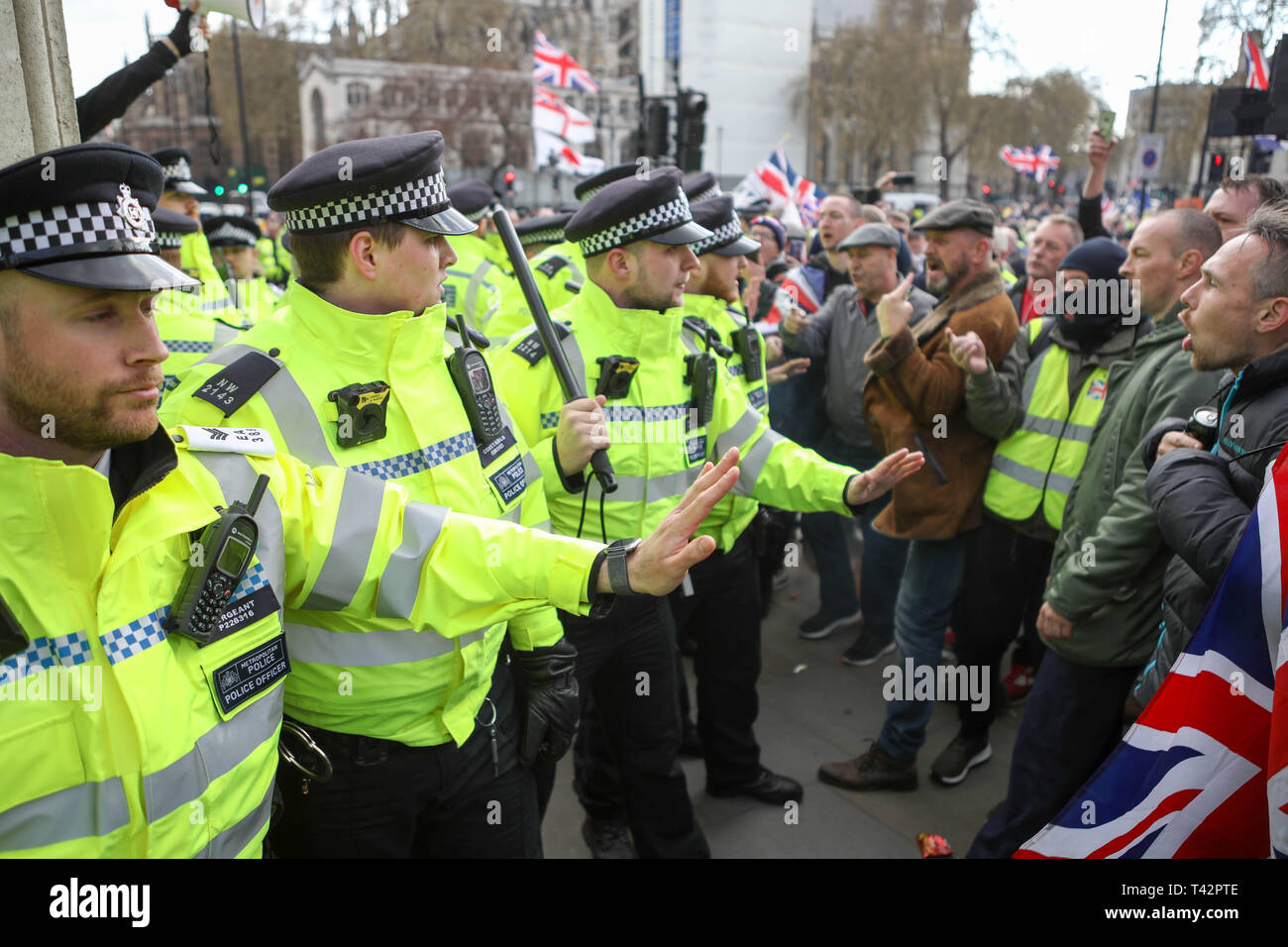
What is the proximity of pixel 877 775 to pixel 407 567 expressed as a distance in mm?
2813

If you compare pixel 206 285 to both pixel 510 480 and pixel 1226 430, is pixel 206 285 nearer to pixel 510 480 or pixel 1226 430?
pixel 510 480

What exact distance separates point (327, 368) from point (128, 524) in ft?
2.45

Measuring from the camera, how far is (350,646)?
196 cm

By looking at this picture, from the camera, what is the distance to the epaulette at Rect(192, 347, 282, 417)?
1.97 metres

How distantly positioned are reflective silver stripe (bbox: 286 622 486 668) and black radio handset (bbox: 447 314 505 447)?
21.4 inches

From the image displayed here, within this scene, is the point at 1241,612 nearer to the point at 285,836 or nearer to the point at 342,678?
the point at 342,678

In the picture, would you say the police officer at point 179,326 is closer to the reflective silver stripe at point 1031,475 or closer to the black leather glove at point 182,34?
the black leather glove at point 182,34

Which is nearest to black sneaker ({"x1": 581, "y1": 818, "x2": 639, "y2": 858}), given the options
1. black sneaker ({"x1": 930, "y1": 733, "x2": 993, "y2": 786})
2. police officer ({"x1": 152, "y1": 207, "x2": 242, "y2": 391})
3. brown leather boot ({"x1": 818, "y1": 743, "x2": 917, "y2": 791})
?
brown leather boot ({"x1": 818, "y1": 743, "x2": 917, "y2": 791})

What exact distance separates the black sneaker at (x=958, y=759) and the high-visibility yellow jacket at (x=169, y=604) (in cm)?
282

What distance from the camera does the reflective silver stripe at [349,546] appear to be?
177 centimetres

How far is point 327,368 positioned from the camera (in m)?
2.08

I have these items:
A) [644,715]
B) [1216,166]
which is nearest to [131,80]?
[644,715]

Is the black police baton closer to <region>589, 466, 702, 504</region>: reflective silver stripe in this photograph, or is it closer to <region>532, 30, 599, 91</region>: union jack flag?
<region>589, 466, 702, 504</region>: reflective silver stripe

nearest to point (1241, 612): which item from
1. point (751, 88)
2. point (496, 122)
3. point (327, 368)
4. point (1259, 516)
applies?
point (1259, 516)
